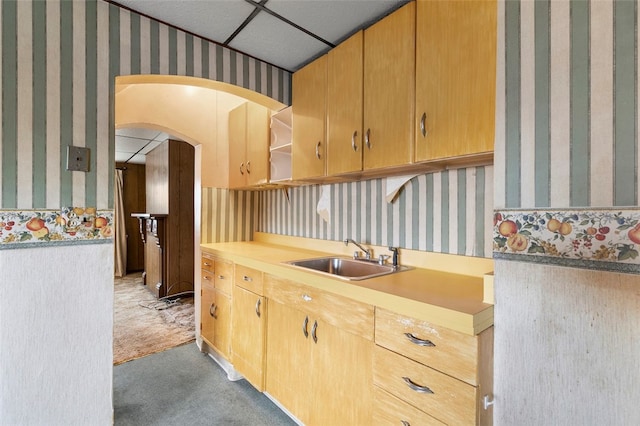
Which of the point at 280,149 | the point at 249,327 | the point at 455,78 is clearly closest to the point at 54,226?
the point at 249,327

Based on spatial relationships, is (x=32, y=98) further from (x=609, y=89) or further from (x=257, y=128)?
(x=609, y=89)

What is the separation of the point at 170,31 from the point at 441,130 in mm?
1648

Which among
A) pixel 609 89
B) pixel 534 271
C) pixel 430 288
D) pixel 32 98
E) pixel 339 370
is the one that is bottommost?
pixel 339 370

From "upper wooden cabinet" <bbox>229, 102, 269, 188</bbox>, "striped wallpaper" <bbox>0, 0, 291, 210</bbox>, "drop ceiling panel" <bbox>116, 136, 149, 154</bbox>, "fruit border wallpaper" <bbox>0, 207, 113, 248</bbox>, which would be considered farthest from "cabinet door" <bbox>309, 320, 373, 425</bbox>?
"drop ceiling panel" <bbox>116, 136, 149, 154</bbox>

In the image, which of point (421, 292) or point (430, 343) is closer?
point (430, 343)

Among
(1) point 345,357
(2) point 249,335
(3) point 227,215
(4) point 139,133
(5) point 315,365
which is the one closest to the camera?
(1) point 345,357

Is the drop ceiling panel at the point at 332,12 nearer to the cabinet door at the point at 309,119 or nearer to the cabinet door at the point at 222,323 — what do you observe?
the cabinet door at the point at 309,119

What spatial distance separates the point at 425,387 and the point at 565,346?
1.53ft

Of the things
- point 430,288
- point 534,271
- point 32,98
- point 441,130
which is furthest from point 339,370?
point 32,98

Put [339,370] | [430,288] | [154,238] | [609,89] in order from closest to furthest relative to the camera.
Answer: [609,89], [430,288], [339,370], [154,238]

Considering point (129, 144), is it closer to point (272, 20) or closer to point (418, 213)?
point (272, 20)

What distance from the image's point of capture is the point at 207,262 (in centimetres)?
272

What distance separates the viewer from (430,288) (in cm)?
136

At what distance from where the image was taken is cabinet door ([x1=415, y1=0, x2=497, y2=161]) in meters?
1.27
